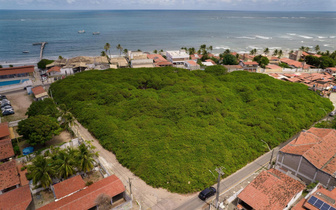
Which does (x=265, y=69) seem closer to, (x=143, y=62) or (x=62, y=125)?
(x=143, y=62)

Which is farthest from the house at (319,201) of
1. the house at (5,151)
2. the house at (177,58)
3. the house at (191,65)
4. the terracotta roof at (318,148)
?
the house at (177,58)

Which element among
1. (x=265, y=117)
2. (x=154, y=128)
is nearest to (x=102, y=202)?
(x=154, y=128)

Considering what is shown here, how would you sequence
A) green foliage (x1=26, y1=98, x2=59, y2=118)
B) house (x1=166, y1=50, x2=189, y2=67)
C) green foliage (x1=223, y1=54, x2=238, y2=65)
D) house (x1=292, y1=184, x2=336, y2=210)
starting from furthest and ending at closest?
1. green foliage (x1=223, y1=54, x2=238, y2=65)
2. house (x1=166, y1=50, x2=189, y2=67)
3. green foliage (x1=26, y1=98, x2=59, y2=118)
4. house (x1=292, y1=184, x2=336, y2=210)

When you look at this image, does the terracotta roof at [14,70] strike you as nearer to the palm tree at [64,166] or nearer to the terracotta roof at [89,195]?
the palm tree at [64,166]

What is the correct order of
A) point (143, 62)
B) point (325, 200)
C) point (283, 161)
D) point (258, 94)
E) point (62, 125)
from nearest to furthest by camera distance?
point (325, 200) < point (283, 161) < point (62, 125) < point (258, 94) < point (143, 62)

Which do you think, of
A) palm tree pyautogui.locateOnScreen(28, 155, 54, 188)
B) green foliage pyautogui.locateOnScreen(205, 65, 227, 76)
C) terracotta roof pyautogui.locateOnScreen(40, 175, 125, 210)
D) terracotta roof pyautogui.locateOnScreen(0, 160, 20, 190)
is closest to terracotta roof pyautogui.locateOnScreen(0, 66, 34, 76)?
terracotta roof pyautogui.locateOnScreen(0, 160, 20, 190)

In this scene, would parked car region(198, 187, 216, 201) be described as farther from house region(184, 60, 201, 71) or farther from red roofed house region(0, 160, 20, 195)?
house region(184, 60, 201, 71)

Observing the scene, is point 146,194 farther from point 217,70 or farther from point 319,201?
point 217,70
